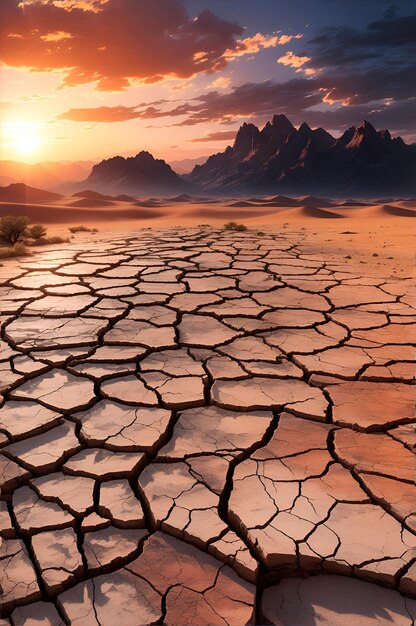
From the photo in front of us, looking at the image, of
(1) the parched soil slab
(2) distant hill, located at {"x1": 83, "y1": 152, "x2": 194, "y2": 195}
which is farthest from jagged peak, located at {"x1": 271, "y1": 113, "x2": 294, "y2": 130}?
(1) the parched soil slab

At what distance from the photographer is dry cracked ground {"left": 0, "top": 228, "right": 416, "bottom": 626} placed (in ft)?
4.58

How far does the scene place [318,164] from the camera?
327ft

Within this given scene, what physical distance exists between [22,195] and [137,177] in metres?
90.0

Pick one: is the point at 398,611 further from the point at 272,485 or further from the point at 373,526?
the point at 272,485

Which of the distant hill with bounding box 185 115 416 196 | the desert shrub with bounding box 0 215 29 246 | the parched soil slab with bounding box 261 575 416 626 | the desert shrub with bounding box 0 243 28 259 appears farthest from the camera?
the distant hill with bounding box 185 115 416 196

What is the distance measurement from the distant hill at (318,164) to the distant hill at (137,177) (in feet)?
33.8

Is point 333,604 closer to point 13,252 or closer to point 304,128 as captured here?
point 13,252

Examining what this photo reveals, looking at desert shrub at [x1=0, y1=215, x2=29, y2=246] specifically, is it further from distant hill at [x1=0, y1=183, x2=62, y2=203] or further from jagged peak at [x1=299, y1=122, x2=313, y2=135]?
jagged peak at [x1=299, y1=122, x2=313, y2=135]

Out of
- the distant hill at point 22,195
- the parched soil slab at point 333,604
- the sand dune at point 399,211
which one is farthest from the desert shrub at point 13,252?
the distant hill at point 22,195

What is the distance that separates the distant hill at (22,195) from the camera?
32500 millimetres

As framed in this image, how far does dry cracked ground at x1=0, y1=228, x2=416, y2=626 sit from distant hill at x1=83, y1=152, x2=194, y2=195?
111 m

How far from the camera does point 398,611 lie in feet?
4.42

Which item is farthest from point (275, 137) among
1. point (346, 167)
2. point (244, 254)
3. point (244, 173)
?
point (244, 254)

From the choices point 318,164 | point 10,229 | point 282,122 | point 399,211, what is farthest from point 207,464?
point 282,122
